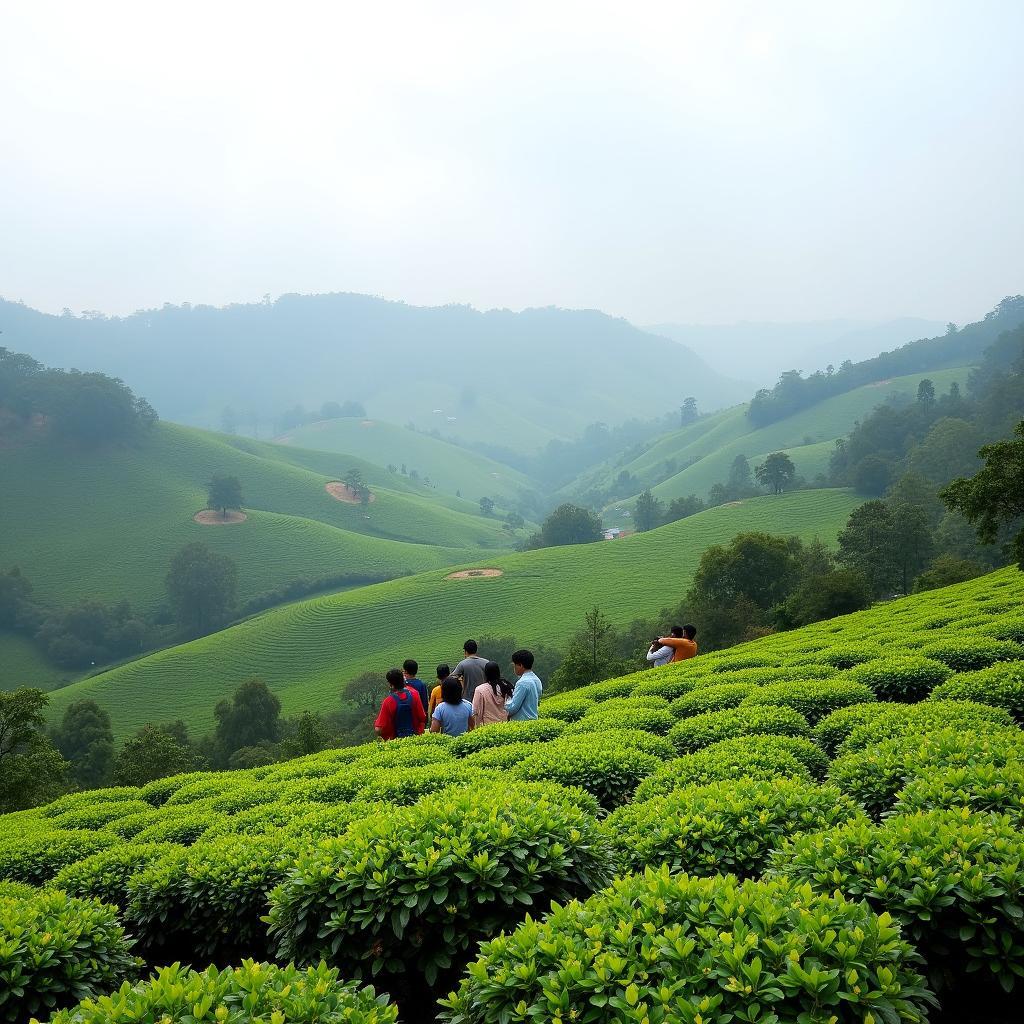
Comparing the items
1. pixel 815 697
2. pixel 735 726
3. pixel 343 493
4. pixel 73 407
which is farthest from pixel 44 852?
pixel 73 407

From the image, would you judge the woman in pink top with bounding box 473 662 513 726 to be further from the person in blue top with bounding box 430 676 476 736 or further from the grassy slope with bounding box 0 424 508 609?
the grassy slope with bounding box 0 424 508 609

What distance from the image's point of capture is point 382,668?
7300cm

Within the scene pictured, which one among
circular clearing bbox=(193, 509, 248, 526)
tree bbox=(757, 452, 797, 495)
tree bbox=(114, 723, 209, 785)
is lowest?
tree bbox=(114, 723, 209, 785)

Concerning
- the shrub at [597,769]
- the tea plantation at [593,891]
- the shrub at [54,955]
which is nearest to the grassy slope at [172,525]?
the shrub at [597,769]

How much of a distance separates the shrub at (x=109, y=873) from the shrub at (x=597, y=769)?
4.74 meters

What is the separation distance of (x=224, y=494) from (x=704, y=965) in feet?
444

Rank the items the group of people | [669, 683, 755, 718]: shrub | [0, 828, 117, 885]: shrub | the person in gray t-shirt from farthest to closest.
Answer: the person in gray t-shirt → the group of people → [669, 683, 755, 718]: shrub → [0, 828, 117, 885]: shrub

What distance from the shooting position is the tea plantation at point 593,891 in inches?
156

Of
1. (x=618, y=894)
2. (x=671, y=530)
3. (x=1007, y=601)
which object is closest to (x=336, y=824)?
(x=618, y=894)

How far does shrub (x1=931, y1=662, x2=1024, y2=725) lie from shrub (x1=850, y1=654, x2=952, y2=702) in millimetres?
1266

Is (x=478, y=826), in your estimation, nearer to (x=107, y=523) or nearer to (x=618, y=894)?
(x=618, y=894)

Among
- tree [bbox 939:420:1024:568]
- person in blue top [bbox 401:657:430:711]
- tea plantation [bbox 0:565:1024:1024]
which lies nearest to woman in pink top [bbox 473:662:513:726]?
person in blue top [bbox 401:657:430:711]

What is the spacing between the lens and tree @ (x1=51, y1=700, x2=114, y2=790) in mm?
54875

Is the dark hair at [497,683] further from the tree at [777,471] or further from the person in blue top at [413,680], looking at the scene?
the tree at [777,471]
